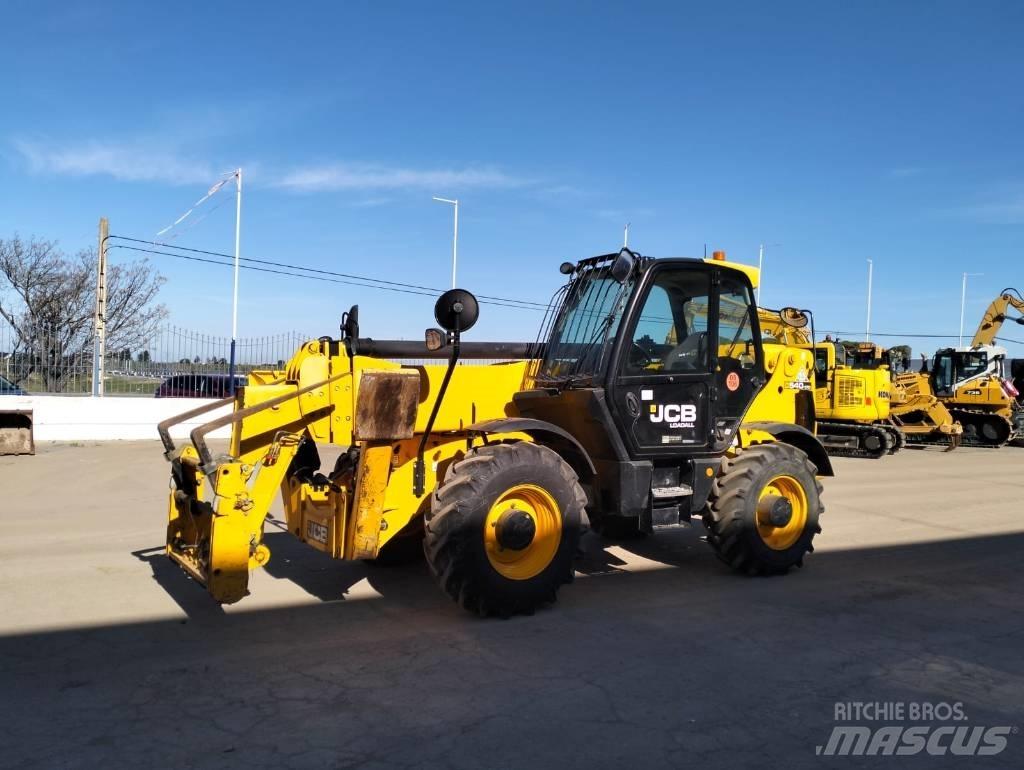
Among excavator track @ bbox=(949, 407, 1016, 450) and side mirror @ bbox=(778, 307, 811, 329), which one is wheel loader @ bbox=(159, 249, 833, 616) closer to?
side mirror @ bbox=(778, 307, 811, 329)

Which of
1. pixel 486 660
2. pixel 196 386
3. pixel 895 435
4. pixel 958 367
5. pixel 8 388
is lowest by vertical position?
pixel 486 660

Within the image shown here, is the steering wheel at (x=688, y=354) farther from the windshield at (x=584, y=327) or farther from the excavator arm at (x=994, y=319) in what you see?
the excavator arm at (x=994, y=319)

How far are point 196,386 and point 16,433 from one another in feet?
15.8

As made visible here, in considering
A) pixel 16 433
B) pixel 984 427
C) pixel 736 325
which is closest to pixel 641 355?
pixel 736 325

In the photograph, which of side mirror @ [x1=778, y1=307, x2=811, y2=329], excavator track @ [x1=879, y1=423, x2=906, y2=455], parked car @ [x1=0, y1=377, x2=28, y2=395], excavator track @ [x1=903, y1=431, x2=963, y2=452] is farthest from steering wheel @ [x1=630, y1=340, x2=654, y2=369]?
excavator track @ [x1=903, y1=431, x2=963, y2=452]

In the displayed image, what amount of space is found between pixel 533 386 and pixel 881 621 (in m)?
3.02

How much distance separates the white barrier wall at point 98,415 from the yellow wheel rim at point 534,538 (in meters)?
12.2

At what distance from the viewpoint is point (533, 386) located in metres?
6.71

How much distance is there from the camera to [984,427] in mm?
23016

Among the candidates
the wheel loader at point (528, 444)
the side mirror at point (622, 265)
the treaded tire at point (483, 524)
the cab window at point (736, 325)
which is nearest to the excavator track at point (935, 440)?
the wheel loader at point (528, 444)

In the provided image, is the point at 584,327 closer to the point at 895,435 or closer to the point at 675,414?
the point at 675,414

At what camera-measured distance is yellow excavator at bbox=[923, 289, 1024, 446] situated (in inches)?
893

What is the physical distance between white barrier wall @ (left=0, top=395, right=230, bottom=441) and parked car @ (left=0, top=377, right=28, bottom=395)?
34 cm

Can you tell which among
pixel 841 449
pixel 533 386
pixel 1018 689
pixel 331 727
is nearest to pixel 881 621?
pixel 1018 689
